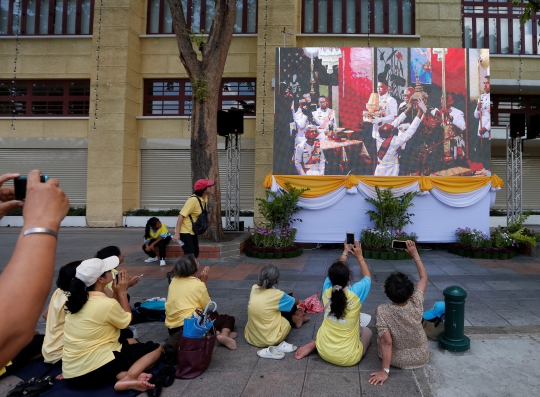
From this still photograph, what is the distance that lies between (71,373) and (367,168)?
10.1m

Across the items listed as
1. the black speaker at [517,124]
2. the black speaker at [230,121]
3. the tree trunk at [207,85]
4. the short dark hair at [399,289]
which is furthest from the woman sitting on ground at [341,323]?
the black speaker at [517,124]

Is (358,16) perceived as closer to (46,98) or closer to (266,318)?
(46,98)

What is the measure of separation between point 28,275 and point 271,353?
10.8ft

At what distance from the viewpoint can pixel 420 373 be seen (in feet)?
11.5

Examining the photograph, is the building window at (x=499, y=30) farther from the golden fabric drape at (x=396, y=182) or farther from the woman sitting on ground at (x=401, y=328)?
the woman sitting on ground at (x=401, y=328)

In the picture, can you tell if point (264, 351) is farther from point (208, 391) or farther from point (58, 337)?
point (58, 337)

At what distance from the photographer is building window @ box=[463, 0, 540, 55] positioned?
60.6 ft

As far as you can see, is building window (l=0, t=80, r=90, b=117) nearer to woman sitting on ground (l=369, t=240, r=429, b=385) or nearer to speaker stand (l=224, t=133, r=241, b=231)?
speaker stand (l=224, t=133, r=241, b=231)

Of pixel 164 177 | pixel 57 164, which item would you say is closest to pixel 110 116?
pixel 164 177

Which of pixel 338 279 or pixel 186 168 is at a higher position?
pixel 186 168

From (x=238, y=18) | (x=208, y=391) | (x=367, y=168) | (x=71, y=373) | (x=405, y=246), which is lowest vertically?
(x=208, y=391)

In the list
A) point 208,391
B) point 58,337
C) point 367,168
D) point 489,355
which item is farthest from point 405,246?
point 367,168

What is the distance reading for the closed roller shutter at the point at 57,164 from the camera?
1873cm

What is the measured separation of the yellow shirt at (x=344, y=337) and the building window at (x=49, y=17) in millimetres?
20293
